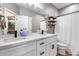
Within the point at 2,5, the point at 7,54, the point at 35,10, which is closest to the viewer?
the point at 7,54


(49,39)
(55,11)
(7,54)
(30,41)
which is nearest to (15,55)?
(7,54)

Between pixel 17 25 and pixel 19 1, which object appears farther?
pixel 17 25

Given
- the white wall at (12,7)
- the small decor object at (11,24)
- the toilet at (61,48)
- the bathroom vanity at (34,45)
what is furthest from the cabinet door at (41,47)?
the white wall at (12,7)

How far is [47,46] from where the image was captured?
128cm

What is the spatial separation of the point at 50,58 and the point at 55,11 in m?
0.61

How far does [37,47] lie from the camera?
1229 mm

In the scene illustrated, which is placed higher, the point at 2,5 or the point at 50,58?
the point at 2,5

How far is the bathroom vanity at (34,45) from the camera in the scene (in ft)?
3.44

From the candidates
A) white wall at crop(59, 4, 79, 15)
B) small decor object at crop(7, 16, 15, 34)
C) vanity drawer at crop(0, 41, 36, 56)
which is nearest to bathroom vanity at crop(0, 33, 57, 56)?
vanity drawer at crop(0, 41, 36, 56)

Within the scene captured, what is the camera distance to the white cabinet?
121 cm

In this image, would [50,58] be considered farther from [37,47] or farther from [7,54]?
[7,54]

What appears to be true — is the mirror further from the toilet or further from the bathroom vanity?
the toilet

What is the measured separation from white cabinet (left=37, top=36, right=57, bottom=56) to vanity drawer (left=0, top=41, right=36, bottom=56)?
0.09m

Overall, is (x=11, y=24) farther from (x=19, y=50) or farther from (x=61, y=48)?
(x=61, y=48)
